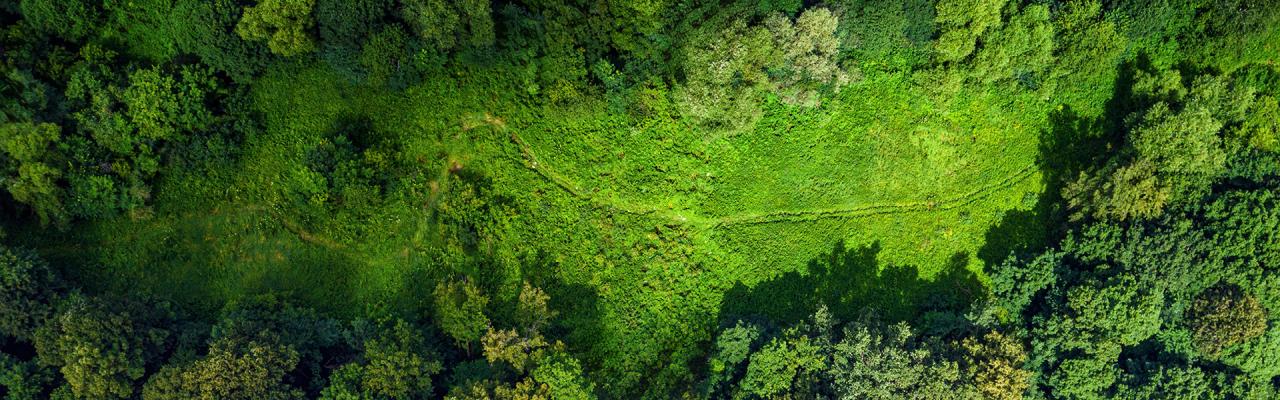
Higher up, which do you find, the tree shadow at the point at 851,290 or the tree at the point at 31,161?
the tree shadow at the point at 851,290

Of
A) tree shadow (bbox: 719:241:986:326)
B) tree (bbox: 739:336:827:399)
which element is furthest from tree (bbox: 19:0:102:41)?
tree (bbox: 739:336:827:399)

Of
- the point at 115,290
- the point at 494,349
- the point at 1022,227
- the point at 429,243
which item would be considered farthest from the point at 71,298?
the point at 1022,227

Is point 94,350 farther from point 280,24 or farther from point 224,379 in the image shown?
point 280,24

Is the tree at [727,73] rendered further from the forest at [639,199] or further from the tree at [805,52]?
the tree at [805,52]

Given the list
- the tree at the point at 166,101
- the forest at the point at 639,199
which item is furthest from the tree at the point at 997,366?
the tree at the point at 166,101

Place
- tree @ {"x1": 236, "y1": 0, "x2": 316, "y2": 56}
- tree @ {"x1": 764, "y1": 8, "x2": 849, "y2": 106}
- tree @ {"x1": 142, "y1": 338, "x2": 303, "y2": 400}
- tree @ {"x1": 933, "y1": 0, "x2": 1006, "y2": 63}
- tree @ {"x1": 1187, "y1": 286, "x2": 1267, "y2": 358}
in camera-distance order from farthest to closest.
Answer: tree @ {"x1": 236, "y1": 0, "x2": 316, "y2": 56}, tree @ {"x1": 764, "y1": 8, "x2": 849, "y2": 106}, tree @ {"x1": 933, "y1": 0, "x2": 1006, "y2": 63}, tree @ {"x1": 1187, "y1": 286, "x2": 1267, "y2": 358}, tree @ {"x1": 142, "y1": 338, "x2": 303, "y2": 400}

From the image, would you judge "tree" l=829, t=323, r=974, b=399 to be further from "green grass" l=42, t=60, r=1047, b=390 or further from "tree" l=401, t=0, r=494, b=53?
"tree" l=401, t=0, r=494, b=53
